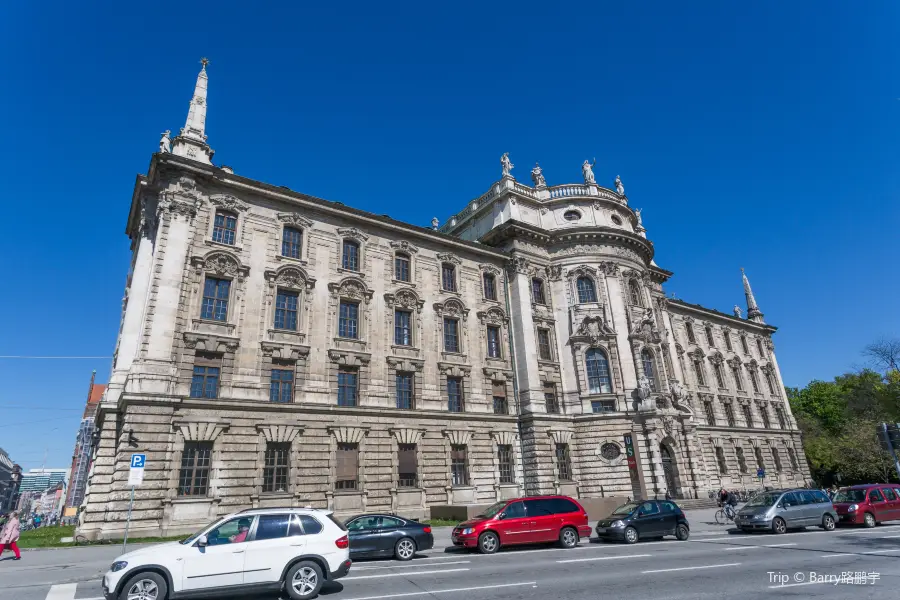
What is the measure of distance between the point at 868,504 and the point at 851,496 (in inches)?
26.6

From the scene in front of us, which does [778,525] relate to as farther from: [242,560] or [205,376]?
[205,376]

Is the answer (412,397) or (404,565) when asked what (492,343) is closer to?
(412,397)

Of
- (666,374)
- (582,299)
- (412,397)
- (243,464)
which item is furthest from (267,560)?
(666,374)

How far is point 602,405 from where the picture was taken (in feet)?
113

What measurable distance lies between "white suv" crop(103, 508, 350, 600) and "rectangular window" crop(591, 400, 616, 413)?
1064 inches

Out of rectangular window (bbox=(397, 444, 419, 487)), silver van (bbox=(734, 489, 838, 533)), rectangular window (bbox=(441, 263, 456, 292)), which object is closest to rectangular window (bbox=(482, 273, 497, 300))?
rectangular window (bbox=(441, 263, 456, 292))

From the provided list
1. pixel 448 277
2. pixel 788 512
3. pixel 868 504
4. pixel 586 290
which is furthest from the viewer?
pixel 586 290

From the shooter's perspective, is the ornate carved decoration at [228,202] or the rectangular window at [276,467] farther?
the ornate carved decoration at [228,202]

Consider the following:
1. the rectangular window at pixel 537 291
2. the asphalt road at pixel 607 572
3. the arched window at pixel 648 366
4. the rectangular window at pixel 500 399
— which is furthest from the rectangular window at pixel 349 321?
the arched window at pixel 648 366

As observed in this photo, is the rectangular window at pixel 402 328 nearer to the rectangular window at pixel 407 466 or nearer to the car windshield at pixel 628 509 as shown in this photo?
the rectangular window at pixel 407 466

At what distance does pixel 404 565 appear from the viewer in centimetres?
1409

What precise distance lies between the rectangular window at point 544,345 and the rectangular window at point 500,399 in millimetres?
4012

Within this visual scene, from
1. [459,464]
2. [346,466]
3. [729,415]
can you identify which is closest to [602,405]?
[459,464]

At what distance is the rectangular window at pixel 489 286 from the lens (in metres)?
35.2
